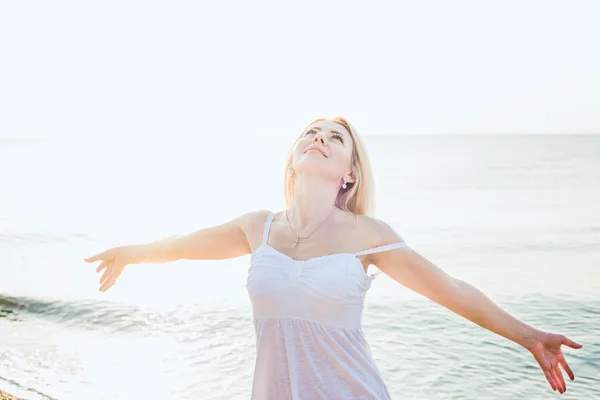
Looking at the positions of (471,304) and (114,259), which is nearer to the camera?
(471,304)

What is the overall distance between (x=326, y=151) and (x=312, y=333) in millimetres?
899

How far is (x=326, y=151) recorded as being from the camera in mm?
3430

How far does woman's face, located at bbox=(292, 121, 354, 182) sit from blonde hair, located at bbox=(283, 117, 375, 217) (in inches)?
1.3

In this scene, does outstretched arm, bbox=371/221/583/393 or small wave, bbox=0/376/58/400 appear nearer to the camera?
outstretched arm, bbox=371/221/583/393

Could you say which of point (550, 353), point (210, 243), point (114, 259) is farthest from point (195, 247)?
point (550, 353)

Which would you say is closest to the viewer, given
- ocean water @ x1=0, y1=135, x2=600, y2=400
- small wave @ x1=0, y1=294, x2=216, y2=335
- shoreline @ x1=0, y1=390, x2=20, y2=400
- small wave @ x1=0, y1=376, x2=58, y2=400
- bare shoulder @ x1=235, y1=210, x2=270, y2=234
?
bare shoulder @ x1=235, y1=210, x2=270, y2=234

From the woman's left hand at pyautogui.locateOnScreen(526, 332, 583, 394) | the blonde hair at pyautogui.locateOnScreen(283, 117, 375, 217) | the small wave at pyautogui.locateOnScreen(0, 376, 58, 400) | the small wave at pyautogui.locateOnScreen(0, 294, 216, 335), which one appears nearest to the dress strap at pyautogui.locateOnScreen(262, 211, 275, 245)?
the blonde hair at pyautogui.locateOnScreen(283, 117, 375, 217)

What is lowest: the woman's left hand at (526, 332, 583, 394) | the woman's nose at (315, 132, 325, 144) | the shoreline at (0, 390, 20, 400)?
the shoreline at (0, 390, 20, 400)

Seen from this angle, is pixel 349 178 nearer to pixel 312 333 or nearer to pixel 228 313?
pixel 312 333

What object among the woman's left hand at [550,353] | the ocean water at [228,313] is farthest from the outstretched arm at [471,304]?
the ocean water at [228,313]

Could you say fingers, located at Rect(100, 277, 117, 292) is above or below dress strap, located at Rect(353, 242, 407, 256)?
below

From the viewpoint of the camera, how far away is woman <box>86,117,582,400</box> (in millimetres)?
3061

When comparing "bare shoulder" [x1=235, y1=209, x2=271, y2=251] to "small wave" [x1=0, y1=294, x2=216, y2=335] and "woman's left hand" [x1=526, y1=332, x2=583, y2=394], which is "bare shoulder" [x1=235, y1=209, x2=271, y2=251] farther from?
"small wave" [x1=0, y1=294, x2=216, y2=335]

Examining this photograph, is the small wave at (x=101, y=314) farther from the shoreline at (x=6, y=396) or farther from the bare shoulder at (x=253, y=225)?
the bare shoulder at (x=253, y=225)
